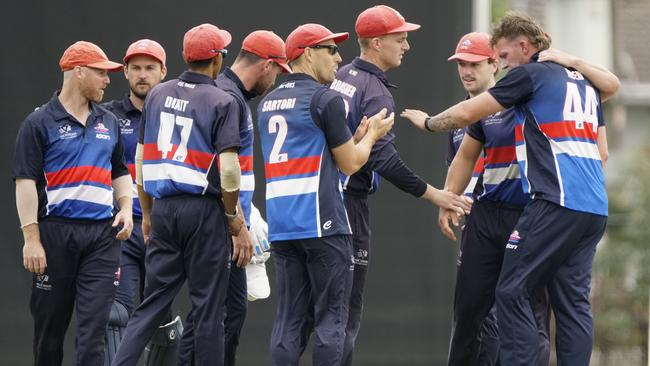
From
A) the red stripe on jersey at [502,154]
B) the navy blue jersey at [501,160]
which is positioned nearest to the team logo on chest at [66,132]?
the navy blue jersey at [501,160]

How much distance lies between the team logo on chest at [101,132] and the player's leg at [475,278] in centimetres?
232

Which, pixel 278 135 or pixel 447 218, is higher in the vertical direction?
pixel 278 135

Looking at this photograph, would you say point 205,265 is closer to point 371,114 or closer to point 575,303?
point 371,114

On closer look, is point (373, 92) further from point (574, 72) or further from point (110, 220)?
point (110, 220)

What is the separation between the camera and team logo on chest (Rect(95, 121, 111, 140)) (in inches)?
294

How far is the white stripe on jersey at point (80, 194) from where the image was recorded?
24.1 ft

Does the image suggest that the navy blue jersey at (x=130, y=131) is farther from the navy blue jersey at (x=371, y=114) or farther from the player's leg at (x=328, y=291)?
the player's leg at (x=328, y=291)

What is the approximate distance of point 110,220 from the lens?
7555 mm

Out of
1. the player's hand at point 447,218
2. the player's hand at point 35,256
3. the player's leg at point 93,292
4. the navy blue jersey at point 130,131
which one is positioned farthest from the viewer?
the navy blue jersey at point 130,131

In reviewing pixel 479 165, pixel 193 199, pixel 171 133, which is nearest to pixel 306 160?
pixel 193 199

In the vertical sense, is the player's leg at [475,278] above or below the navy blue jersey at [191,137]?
below

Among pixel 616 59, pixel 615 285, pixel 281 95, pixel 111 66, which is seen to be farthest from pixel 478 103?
pixel 616 59

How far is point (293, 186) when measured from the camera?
22.7 feet

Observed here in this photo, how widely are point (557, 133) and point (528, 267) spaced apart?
0.78 metres
